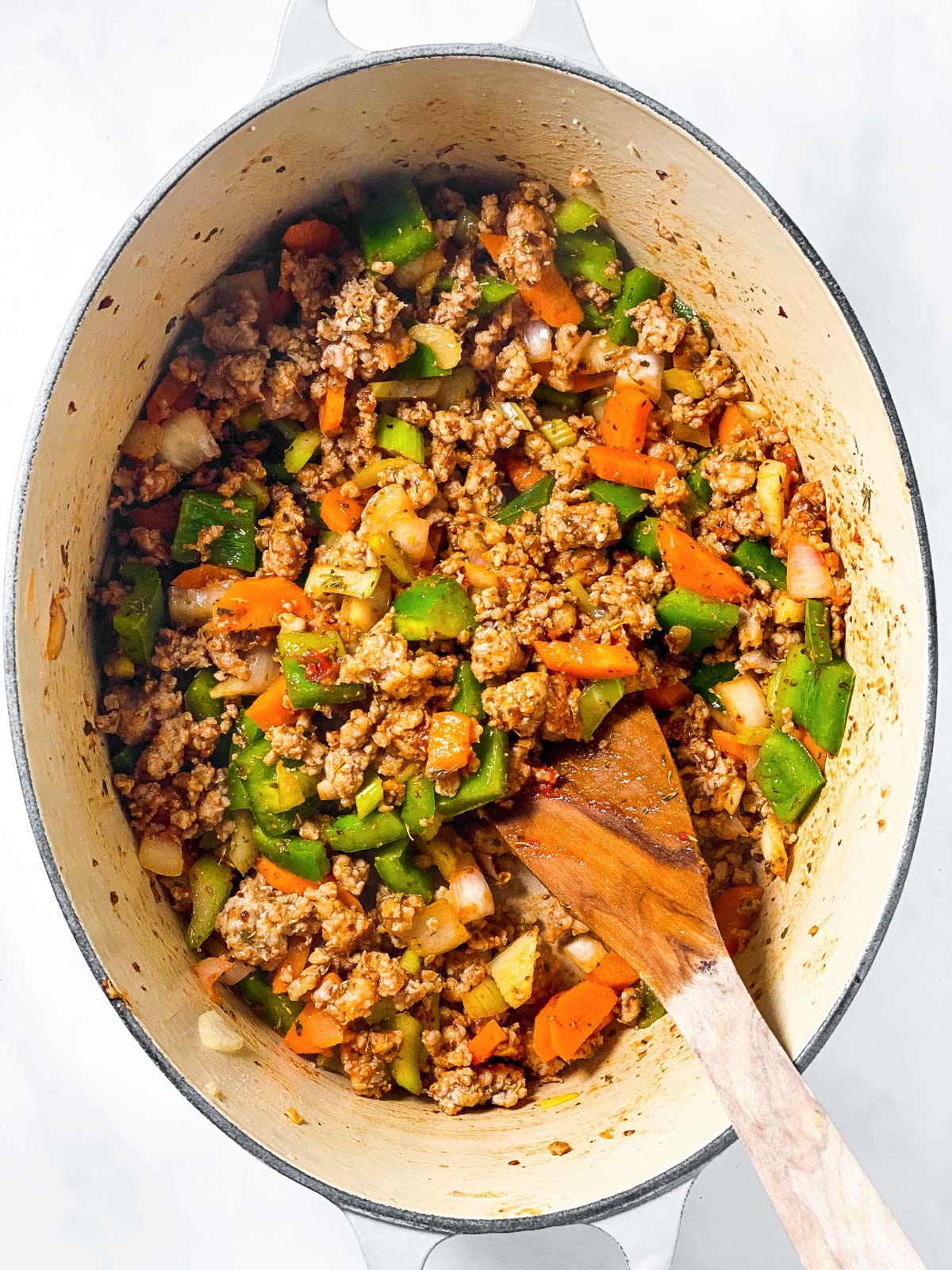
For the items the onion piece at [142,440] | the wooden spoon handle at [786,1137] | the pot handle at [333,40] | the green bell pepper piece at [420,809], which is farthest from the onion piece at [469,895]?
the pot handle at [333,40]

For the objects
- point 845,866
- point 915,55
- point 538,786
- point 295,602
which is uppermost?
point 915,55

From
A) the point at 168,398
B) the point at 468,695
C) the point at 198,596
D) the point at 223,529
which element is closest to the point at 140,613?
the point at 198,596

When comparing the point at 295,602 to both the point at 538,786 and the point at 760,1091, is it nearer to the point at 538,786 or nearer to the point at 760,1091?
the point at 538,786

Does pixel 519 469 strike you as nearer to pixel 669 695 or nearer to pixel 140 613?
pixel 669 695

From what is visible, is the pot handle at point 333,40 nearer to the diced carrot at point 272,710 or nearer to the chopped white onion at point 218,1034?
the diced carrot at point 272,710

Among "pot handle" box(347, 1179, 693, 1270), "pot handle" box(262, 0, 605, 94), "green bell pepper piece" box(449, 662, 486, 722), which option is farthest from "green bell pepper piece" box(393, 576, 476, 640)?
"pot handle" box(347, 1179, 693, 1270)

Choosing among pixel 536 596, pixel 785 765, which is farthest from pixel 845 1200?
pixel 536 596
